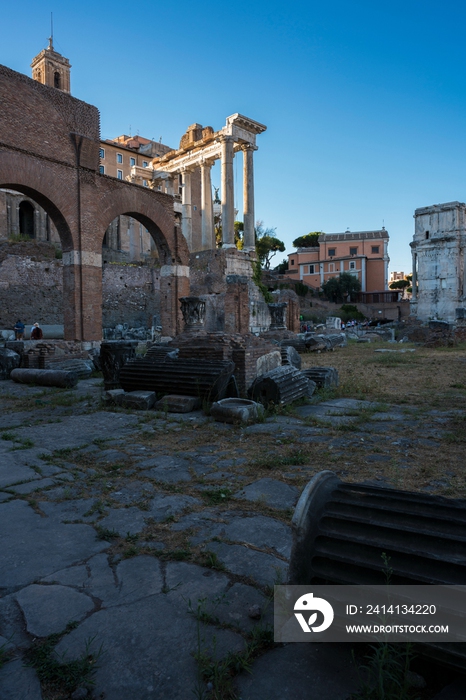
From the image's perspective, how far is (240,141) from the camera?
26828mm

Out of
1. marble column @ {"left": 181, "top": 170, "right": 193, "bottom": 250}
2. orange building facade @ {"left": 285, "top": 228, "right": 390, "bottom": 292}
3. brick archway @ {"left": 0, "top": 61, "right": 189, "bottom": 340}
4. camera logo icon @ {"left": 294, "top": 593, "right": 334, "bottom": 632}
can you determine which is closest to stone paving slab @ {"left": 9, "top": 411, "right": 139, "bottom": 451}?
camera logo icon @ {"left": 294, "top": 593, "right": 334, "bottom": 632}

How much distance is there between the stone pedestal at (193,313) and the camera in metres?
9.53

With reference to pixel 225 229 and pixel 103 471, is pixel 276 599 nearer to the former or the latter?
pixel 103 471

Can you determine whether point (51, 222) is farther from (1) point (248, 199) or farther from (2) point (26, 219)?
(1) point (248, 199)

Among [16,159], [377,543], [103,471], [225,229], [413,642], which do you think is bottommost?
[103,471]

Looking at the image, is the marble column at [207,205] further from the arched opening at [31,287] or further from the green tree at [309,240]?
the green tree at [309,240]

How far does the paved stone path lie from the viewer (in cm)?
147

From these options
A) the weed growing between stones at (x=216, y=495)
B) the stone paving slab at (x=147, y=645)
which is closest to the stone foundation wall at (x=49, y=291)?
the weed growing between stones at (x=216, y=495)

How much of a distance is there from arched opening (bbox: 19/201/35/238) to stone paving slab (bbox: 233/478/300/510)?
3479 centimetres

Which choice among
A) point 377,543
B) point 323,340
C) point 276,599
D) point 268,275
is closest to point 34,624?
point 276,599

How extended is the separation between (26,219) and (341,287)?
30.9 m

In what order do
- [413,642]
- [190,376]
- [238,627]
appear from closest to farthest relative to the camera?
[413,642] → [238,627] → [190,376]

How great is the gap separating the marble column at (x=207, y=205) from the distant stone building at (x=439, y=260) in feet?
49.3

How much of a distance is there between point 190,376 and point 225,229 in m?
21.4
